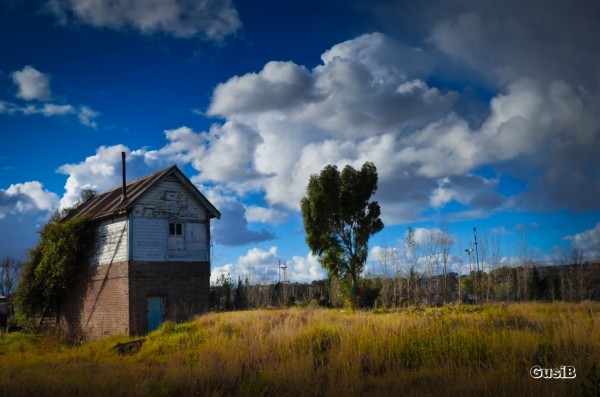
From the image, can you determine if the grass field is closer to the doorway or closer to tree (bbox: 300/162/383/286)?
the doorway

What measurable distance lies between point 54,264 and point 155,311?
270 inches

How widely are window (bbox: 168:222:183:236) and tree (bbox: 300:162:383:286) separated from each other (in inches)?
423

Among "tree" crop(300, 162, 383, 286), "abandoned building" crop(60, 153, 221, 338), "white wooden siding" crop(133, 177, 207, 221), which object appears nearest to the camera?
"abandoned building" crop(60, 153, 221, 338)

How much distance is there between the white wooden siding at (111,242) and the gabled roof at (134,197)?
51 centimetres

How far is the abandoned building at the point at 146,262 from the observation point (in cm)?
2123

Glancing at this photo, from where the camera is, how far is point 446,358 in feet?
30.5

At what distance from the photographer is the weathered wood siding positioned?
21891 mm

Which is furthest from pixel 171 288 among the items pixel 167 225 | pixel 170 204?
pixel 170 204

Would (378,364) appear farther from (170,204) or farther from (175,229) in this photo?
(170,204)

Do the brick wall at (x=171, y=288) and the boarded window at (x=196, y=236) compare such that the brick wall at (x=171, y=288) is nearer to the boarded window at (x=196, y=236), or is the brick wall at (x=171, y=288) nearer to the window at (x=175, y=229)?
the boarded window at (x=196, y=236)

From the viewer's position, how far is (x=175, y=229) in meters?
23.2

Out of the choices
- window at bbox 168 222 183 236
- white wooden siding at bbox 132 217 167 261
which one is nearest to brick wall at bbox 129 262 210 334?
white wooden siding at bbox 132 217 167 261

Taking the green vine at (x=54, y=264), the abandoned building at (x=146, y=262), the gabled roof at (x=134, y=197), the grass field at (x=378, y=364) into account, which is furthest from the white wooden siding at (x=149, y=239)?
the grass field at (x=378, y=364)

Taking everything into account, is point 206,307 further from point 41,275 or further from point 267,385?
point 267,385
